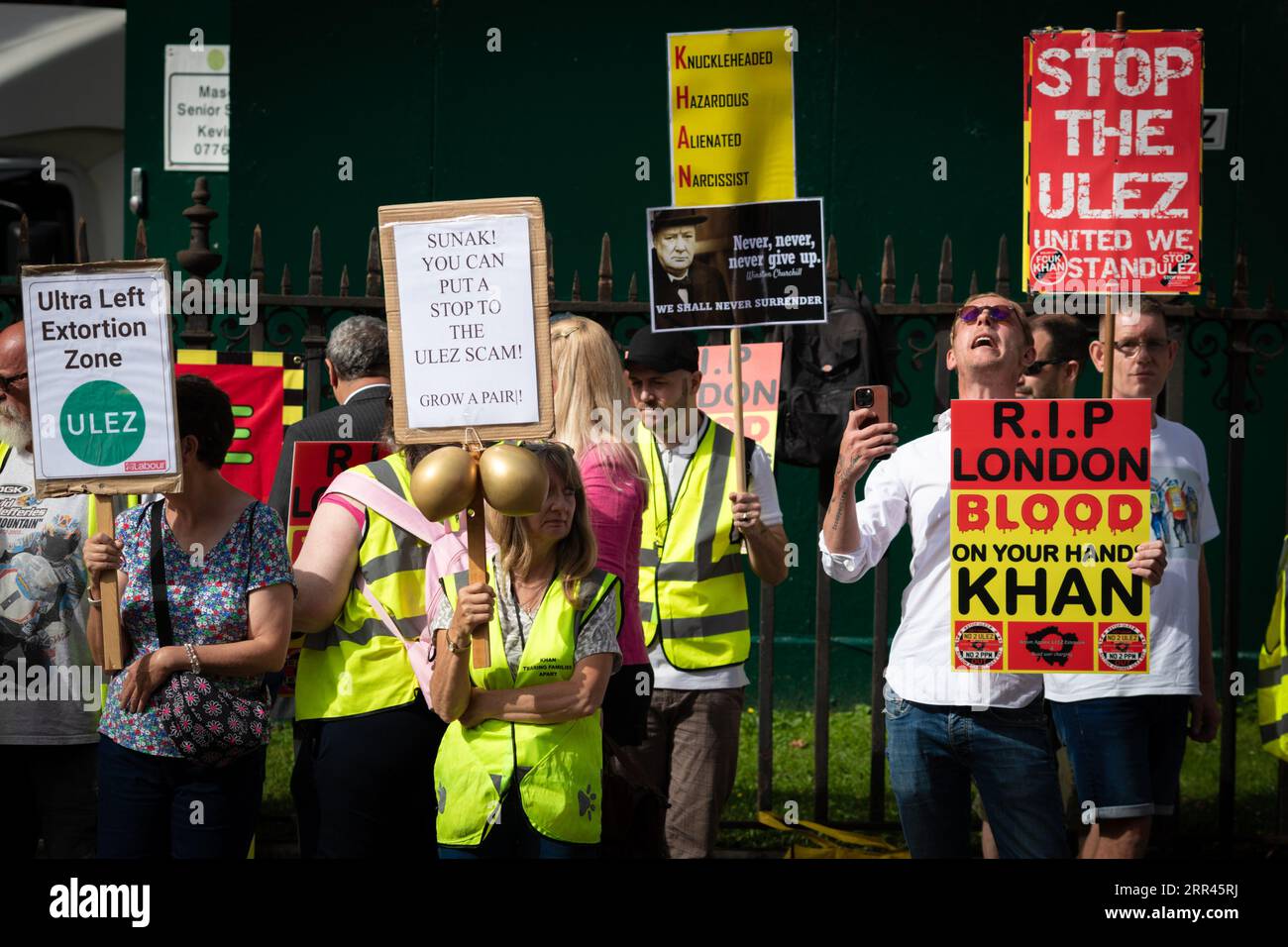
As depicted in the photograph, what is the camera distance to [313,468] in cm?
507

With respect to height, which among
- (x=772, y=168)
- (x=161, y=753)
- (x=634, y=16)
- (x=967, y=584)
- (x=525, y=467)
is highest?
(x=634, y=16)

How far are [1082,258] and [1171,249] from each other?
0.27 metres

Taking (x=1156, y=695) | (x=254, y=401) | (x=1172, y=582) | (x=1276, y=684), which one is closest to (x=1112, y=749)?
(x=1156, y=695)

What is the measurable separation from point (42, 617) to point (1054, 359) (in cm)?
325

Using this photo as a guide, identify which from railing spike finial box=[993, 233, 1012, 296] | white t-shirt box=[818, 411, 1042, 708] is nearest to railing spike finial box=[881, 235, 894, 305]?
railing spike finial box=[993, 233, 1012, 296]

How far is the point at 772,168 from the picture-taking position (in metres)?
5.24

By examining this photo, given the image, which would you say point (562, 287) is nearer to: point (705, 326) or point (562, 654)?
point (705, 326)

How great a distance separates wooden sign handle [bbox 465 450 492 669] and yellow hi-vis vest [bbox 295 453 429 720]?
40 cm

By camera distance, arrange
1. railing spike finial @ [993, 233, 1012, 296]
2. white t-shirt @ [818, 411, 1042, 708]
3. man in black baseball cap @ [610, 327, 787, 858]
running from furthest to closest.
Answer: railing spike finial @ [993, 233, 1012, 296], man in black baseball cap @ [610, 327, 787, 858], white t-shirt @ [818, 411, 1042, 708]

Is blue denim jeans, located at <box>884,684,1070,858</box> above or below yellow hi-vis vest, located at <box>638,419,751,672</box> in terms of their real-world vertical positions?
below

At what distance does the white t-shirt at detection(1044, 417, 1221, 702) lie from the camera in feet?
16.6

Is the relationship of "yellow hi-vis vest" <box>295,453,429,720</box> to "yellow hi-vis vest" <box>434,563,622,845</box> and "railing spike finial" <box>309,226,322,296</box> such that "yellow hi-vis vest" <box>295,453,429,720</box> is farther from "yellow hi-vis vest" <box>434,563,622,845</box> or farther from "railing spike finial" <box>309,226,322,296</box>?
"railing spike finial" <box>309,226,322,296</box>

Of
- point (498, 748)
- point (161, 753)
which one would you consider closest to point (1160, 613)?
point (498, 748)

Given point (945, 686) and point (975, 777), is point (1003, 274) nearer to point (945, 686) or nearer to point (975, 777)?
point (945, 686)
